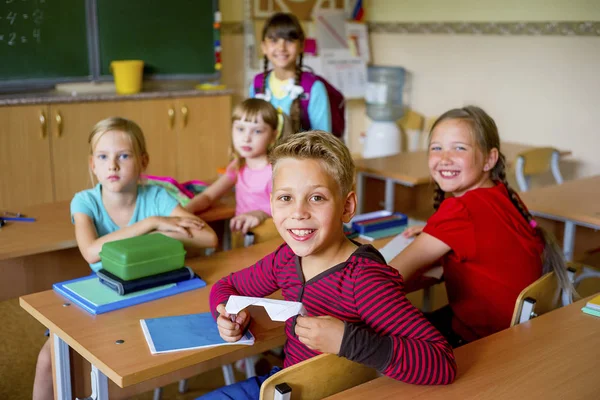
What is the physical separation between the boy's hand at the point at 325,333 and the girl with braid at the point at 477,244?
2.08 ft

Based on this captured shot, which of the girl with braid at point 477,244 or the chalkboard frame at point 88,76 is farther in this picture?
the chalkboard frame at point 88,76

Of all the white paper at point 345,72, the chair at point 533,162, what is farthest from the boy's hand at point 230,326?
the white paper at point 345,72

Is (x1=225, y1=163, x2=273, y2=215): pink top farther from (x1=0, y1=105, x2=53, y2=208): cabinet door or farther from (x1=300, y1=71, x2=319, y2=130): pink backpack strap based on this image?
(x1=0, y1=105, x2=53, y2=208): cabinet door

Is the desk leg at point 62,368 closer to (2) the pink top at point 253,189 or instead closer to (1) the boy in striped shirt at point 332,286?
(1) the boy in striped shirt at point 332,286

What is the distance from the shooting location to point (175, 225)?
229 cm

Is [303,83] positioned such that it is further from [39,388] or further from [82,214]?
[39,388]

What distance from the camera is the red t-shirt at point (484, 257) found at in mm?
2002

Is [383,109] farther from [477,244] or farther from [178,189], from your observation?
[477,244]

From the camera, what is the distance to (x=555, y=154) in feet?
14.2

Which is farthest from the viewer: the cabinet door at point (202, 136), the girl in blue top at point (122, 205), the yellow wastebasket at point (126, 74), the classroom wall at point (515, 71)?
the cabinet door at point (202, 136)

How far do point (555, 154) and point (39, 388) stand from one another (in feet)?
11.1

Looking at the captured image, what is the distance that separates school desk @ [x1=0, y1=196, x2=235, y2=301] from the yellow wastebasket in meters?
2.18

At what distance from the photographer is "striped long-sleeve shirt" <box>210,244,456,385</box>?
136cm

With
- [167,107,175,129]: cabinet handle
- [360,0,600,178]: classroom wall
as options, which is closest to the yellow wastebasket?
[167,107,175,129]: cabinet handle
